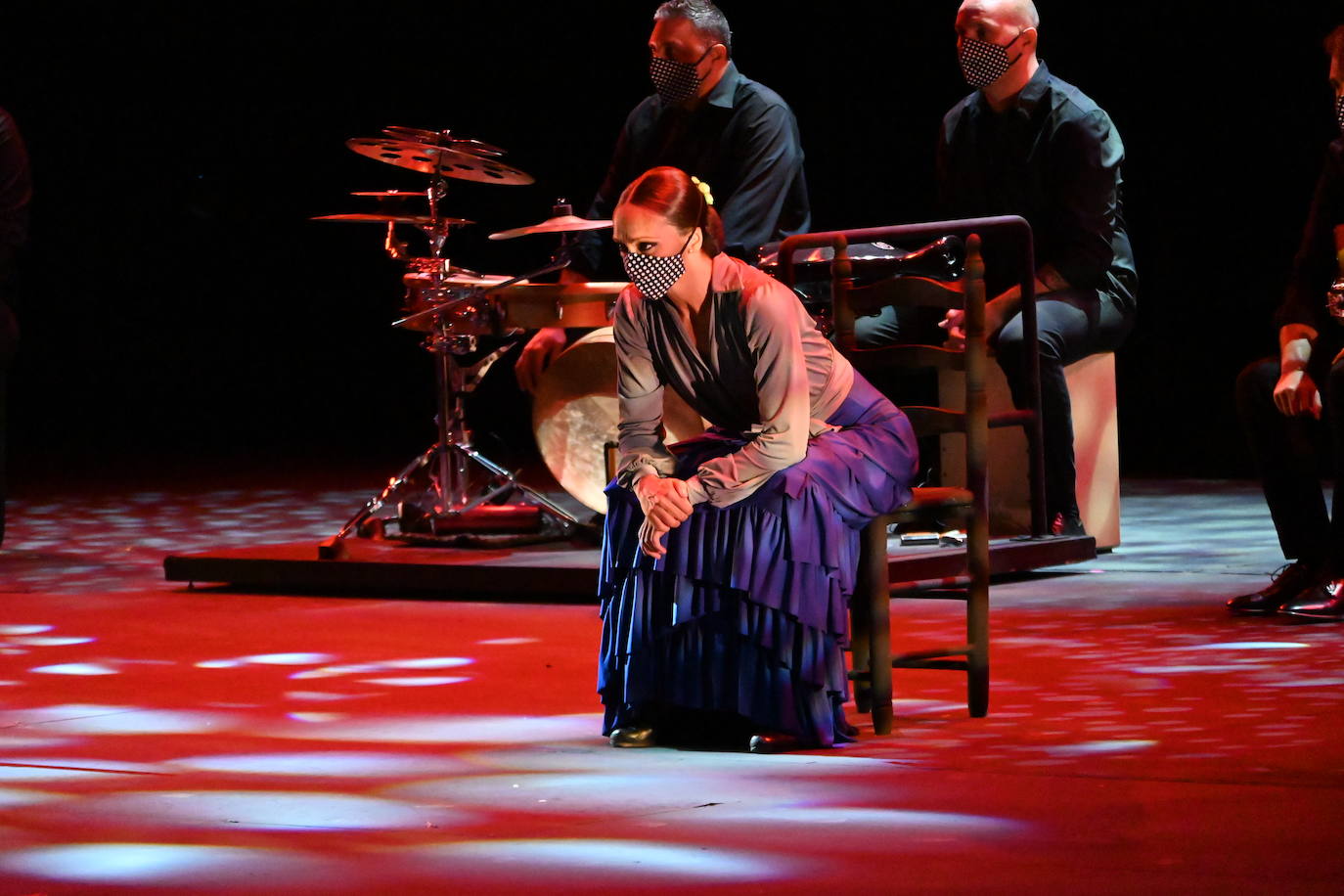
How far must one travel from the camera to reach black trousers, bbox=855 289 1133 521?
5.27 metres

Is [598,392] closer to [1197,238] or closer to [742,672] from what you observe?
[742,672]

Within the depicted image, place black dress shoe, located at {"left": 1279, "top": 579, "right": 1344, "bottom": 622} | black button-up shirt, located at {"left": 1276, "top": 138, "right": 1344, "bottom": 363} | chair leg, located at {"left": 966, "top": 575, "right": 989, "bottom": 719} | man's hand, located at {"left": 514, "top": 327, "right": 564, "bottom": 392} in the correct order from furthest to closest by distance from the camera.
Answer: man's hand, located at {"left": 514, "top": 327, "right": 564, "bottom": 392} → black button-up shirt, located at {"left": 1276, "top": 138, "right": 1344, "bottom": 363} → black dress shoe, located at {"left": 1279, "top": 579, "right": 1344, "bottom": 622} → chair leg, located at {"left": 966, "top": 575, "right": 989, "bottom": 719}

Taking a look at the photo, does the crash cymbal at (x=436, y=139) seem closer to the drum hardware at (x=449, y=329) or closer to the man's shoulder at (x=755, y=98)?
the drum hardware at (x=449, y=329)

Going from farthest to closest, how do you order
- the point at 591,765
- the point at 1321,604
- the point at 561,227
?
the point at 561,227, the point at 1321,604, the point at 591,765

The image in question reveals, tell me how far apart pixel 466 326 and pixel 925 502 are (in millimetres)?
2529

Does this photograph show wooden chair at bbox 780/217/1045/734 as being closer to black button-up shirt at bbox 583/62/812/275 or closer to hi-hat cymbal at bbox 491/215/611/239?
hi-hat cymbal at bbox 491/215/611/239

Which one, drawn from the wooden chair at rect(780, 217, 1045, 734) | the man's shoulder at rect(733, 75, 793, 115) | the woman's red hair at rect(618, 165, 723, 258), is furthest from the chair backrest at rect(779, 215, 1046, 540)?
the man's shoulder at rect(733, 75, 793, 115)

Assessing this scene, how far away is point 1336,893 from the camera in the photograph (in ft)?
7.43

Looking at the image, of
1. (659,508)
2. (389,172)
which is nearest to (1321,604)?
(659,508)

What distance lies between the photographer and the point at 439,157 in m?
5.77

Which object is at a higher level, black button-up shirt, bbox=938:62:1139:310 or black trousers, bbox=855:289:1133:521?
black button-up shirt, bbox=938:62:1139:310

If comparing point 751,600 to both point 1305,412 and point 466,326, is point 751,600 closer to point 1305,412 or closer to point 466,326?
point 1305,412

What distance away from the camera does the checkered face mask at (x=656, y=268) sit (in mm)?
3309

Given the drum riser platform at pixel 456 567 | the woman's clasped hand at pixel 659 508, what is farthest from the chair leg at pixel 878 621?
the drum riser platform at pixel 456 567
